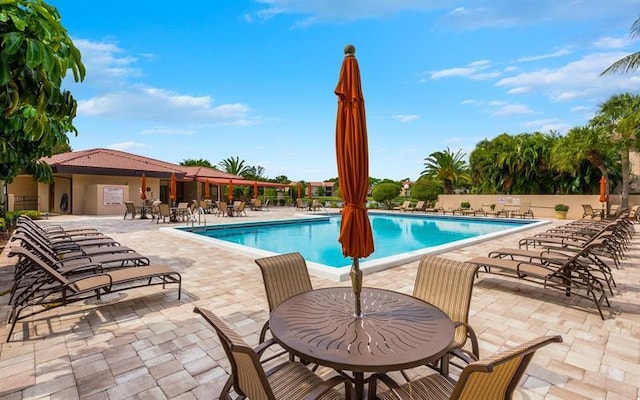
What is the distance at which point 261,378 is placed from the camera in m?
1.58

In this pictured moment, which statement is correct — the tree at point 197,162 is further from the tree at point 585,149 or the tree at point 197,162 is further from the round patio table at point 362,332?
the round patio table at point 362,332

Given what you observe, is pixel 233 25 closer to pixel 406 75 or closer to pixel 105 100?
pixel 406 75

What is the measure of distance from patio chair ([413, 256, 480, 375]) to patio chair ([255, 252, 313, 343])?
1.20 m

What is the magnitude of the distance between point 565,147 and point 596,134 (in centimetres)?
190

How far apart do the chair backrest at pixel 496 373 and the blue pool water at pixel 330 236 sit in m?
7.15

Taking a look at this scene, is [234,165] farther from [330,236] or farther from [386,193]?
[330,236]

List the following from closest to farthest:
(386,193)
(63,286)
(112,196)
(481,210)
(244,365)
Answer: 1. (244,365)
2. (63,286)
3. (112,196)
4. (481,210)
5. (386,193)

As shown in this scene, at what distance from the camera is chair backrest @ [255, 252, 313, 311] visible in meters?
2.92

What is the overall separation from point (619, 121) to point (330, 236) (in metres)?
17.1

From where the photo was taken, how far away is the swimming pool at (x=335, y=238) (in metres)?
7.72

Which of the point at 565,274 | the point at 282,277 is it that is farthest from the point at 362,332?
the point at 565,274

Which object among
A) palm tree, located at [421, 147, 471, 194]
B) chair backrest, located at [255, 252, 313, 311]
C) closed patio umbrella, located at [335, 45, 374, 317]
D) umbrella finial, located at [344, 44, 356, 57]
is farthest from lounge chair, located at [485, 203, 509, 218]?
umbrella finial, located at [344, 44, 356, 57]

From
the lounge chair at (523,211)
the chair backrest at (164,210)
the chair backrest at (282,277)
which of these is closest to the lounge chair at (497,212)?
the lounge chair at (523,211)

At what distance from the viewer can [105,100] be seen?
2777 cm
